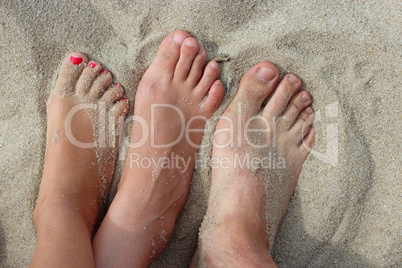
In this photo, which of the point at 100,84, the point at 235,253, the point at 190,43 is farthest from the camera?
the point at 100,84

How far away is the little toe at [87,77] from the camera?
1.73 metres

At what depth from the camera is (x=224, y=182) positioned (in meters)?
1.67

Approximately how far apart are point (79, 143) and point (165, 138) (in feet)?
1.44

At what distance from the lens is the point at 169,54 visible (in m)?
1.69

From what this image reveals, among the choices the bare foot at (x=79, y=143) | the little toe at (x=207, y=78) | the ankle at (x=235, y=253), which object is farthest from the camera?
the little toe at (x=207, y=78)

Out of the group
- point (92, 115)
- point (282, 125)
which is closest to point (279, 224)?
point (282, 125)

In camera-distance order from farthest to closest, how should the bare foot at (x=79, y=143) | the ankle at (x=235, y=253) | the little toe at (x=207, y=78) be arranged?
the little toe at (x=207, y=78), the bare foot at (x=79, y=143), the ankle at (x=235, y=253)

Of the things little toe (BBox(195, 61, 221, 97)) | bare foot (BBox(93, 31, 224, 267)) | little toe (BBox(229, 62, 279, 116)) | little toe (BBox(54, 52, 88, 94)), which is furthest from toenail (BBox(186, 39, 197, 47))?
little toe (BBox(54, 52, 88, 94))

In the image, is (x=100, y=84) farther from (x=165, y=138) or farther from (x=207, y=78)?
(x=207, y=78)

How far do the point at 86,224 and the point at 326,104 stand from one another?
129cm

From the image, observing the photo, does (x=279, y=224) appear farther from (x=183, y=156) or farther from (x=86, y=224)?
(x=86, y=224)

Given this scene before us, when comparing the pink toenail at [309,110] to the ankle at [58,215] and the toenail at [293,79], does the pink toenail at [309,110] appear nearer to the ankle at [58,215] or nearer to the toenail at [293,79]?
the toenail at [293,79]

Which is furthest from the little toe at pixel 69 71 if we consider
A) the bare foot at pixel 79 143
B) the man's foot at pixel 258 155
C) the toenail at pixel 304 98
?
the toenail at pixel 304 98

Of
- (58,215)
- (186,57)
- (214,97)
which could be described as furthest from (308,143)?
(58,215)
